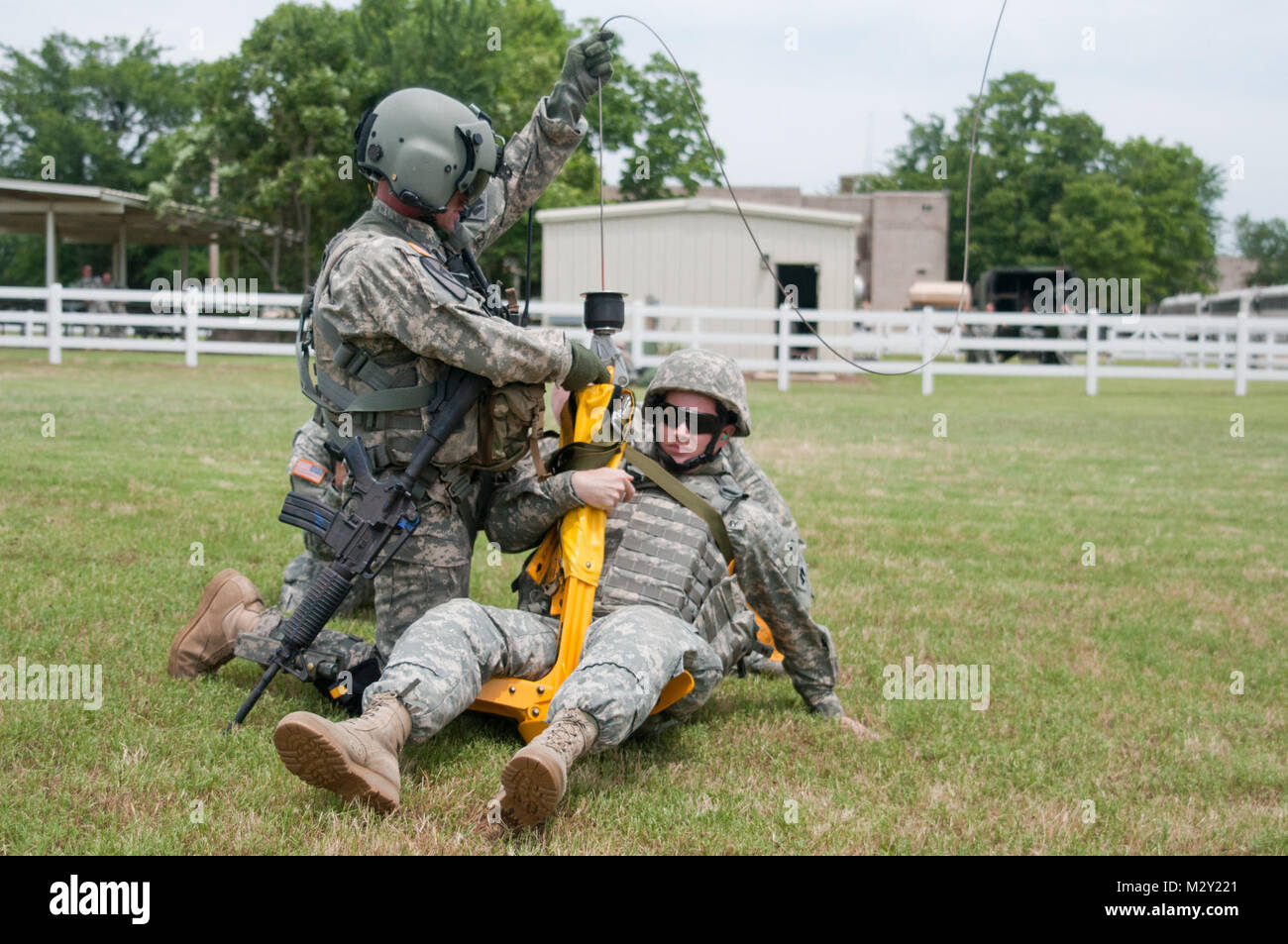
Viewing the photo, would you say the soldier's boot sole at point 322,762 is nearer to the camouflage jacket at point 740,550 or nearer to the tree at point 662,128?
the camouflage jacket at point 740,550

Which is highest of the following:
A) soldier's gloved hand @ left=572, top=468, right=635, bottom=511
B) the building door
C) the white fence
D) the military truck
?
the military truck

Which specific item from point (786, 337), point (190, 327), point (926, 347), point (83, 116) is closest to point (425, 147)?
point (786, 337)

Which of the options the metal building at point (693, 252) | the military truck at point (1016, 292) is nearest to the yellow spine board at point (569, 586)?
the metal building at point (693, 252)

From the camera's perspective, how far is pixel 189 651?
4969mm

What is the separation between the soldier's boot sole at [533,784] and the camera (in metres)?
3.34

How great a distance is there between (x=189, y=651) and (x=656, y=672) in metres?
2.16

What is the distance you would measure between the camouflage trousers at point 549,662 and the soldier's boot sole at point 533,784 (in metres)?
0.36

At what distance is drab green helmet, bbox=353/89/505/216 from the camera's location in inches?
174

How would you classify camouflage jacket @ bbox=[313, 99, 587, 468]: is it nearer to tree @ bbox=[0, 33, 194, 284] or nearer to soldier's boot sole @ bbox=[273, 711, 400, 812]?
soldier's boot sole @ bbox=[273, 711, 400, 812]

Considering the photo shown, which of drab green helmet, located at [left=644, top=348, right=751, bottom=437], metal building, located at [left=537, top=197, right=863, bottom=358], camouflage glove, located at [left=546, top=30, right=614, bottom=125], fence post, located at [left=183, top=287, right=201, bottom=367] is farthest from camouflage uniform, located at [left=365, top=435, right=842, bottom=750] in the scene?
metal building, located at [left=537, top=197, right=863, bottom=358]

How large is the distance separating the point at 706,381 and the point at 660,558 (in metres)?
0.73

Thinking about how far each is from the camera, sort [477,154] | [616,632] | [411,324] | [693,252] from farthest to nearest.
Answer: [693,252] < [477,154] < [411,324] < [616,632]

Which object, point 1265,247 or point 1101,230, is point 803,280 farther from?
point 1265,247

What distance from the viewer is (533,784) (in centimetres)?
337
